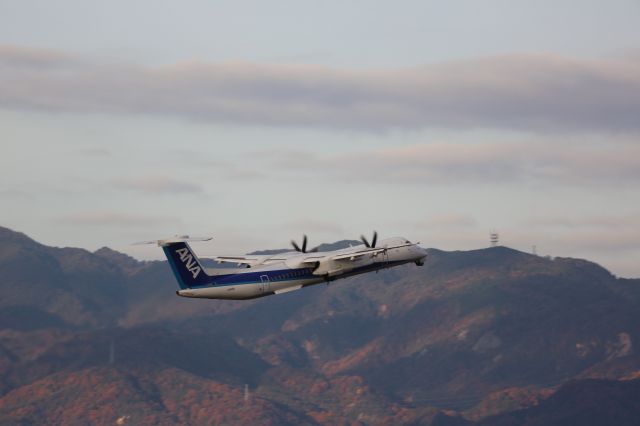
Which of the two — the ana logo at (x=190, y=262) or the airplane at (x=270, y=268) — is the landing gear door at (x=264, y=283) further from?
the ana logo at (x=190, y=262)

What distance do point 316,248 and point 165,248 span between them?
18.9 meters

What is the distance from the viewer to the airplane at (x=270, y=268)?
11538cm

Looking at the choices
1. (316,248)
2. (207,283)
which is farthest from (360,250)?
(207,283)

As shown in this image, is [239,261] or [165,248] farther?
[239,261]

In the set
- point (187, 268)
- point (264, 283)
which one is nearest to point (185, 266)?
point (187, 268)

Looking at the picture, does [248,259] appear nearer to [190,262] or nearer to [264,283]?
[264,283]

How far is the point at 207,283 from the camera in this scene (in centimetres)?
11538

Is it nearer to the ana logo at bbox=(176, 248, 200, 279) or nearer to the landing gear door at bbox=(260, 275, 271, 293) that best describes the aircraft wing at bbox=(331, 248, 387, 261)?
the landing gear door at bbox=(260, 275, 271, 293)

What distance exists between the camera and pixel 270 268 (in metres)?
118

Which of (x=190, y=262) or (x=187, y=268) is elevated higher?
(x=190, y=262)

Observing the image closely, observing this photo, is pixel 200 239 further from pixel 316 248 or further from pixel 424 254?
pixel 424 254

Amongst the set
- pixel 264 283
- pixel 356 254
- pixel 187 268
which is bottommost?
pixel 264 283

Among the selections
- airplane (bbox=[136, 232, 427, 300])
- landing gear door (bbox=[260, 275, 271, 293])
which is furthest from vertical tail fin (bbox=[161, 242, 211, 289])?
landing gear door (bbox=[260, 275, 271, 293])


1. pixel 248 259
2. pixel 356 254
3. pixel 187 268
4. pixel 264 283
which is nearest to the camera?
pixel 187 268
